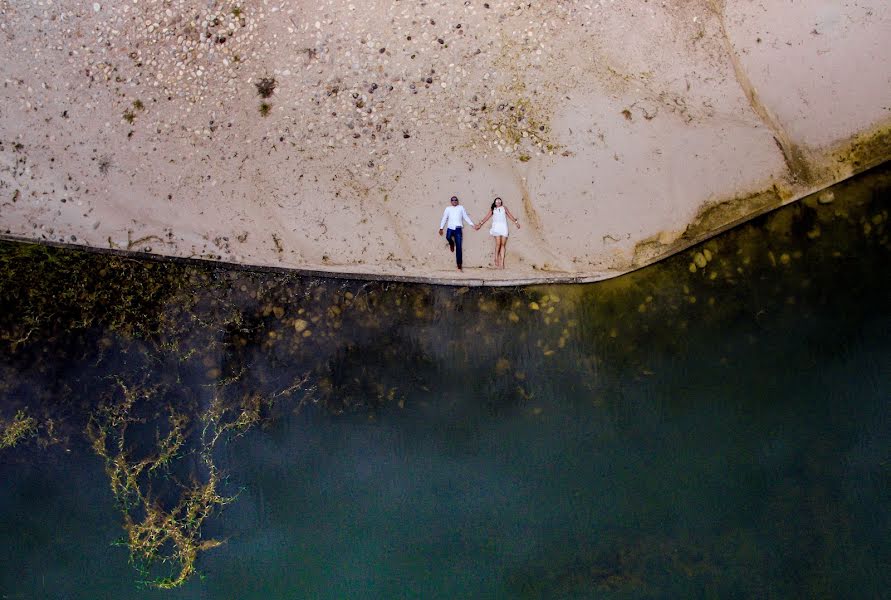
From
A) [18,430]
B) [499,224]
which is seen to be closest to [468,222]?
[499,224]

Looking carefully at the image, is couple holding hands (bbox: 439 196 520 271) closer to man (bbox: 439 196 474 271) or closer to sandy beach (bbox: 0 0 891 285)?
man (bbox: 439 196 474 271)

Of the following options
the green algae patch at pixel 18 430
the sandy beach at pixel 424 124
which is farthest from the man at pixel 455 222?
the green algae patch at pixel 18 430

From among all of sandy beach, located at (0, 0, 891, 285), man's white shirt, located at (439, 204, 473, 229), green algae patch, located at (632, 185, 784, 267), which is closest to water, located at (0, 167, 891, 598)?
green algae patch, located at (632, 185, 784, 267)

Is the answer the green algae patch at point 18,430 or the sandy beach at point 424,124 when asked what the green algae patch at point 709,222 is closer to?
the sandy beach at point 424,124

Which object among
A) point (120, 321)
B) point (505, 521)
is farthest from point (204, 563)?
point (505, 521)

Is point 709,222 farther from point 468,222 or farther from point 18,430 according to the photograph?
point 18,430

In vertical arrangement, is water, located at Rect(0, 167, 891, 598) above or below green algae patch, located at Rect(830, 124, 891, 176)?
below

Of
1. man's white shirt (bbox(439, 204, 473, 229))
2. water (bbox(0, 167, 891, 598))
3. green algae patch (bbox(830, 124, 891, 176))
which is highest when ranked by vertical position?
green algae patch (bbox(830, 124, 891, 176))

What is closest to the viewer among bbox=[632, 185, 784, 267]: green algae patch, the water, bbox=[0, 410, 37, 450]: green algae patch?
bbox=[632, 185, 784, 267]: green algae patch
